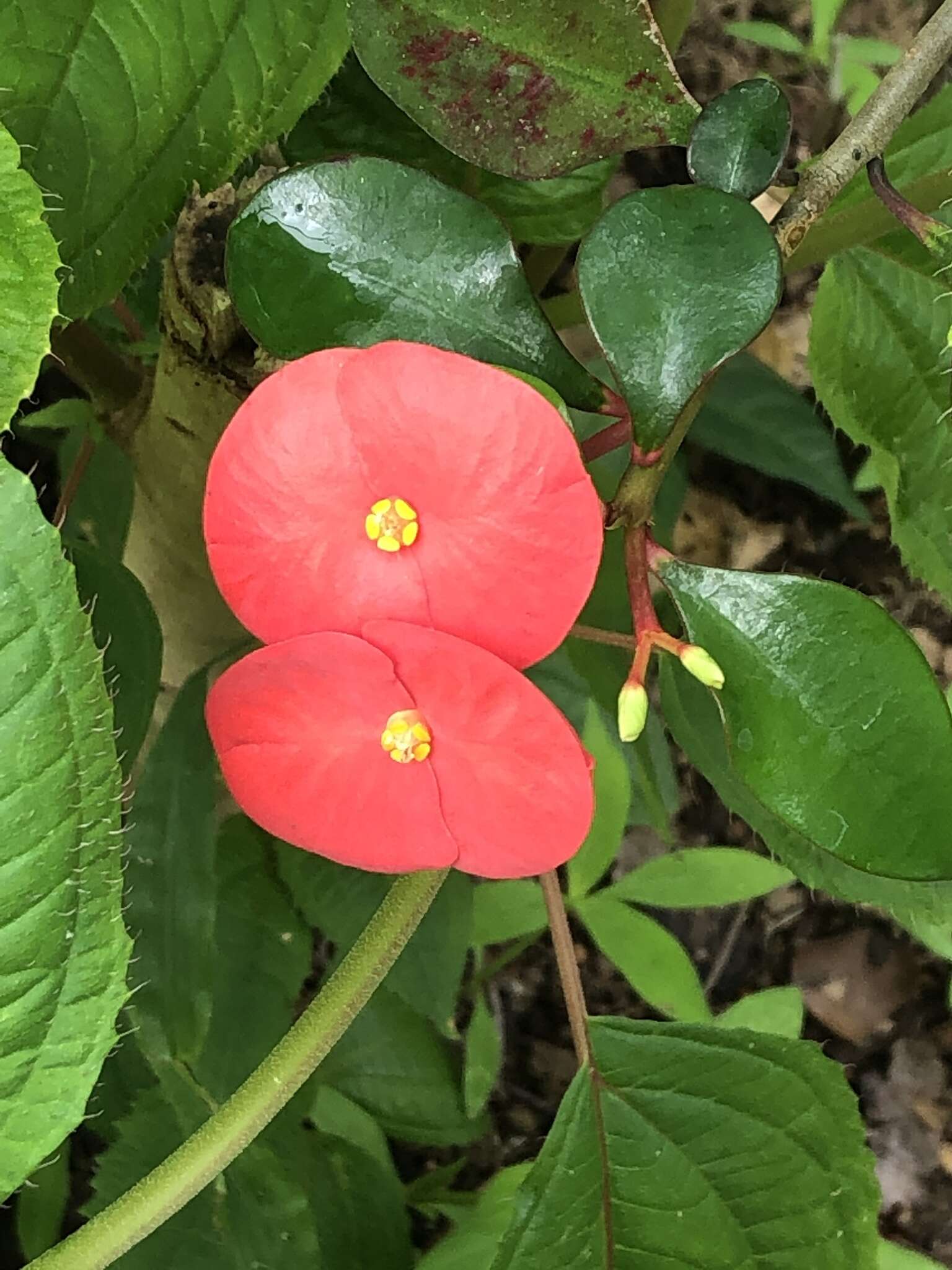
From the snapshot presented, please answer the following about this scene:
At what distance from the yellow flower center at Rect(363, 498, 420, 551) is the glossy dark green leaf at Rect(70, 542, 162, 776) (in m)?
0.32

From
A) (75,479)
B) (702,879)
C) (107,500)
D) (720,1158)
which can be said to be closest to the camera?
(720,1158)

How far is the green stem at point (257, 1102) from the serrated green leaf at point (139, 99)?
263mm

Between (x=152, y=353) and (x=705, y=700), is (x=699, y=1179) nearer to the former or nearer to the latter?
(x=705, y=700)

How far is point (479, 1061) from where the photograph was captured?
3.01ft

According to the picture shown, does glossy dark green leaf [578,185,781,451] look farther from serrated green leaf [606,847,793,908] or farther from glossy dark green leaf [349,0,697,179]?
serrated green leaf [606,847,793,908]

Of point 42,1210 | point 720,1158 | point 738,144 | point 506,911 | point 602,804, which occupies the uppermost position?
point 738,144

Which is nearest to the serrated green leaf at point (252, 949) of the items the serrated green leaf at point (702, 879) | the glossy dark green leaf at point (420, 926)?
the glossy dark green leaf at point (420, 926)

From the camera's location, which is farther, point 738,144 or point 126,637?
point 126,637

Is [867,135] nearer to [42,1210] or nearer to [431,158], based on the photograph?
[431,158]

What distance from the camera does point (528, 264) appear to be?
773 millimetres

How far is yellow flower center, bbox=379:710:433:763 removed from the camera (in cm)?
40

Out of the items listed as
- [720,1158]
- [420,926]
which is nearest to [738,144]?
[720,1158]

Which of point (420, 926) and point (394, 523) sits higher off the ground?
point (394, 523)

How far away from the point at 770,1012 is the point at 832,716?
0.62 m
